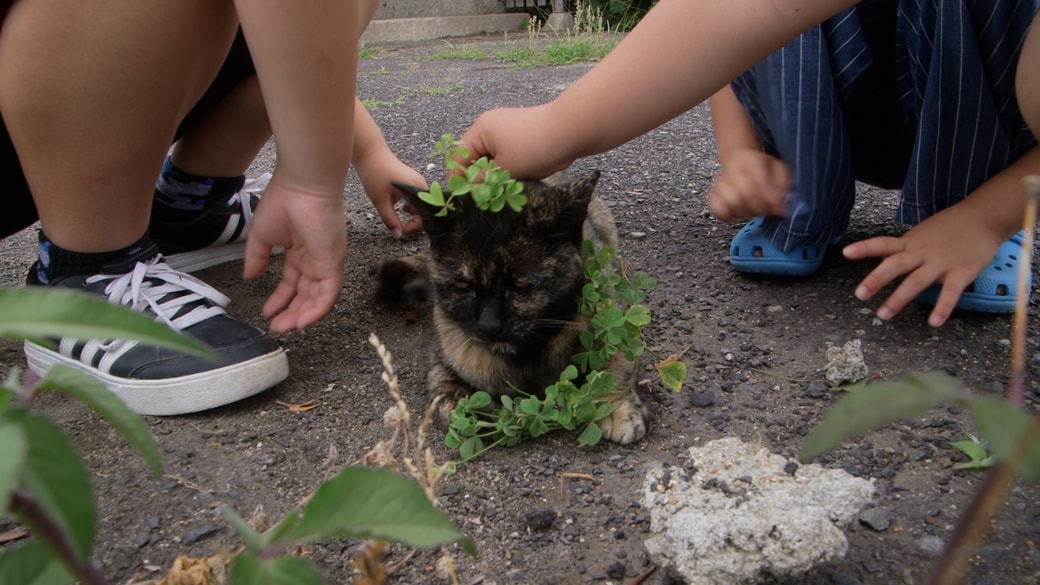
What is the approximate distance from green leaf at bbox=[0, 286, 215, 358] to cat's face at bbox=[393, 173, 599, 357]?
1.32 metres

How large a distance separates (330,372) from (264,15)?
0.95 metres

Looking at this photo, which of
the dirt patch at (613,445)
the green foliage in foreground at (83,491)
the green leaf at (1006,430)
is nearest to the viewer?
the green leaf at (1006,430)

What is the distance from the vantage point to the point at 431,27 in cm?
1080

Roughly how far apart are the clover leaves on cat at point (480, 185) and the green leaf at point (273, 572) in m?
1.14

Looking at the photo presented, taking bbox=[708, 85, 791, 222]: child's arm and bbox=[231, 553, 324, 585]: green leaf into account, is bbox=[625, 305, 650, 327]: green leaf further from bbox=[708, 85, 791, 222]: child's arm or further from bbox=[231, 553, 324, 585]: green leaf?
bbox=[231, 553, 324, 585]: green leaf

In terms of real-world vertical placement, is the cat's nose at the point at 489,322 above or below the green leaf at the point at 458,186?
below

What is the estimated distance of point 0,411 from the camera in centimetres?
53

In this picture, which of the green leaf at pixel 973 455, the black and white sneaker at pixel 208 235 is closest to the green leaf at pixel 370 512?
the green leaf at pixel 973 455

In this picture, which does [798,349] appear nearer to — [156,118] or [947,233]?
[947,233]

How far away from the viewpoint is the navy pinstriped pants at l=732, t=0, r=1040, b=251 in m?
2.01

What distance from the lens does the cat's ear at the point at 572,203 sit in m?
1.87

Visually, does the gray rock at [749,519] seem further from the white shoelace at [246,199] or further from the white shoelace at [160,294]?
the white shoelace at [246,199]

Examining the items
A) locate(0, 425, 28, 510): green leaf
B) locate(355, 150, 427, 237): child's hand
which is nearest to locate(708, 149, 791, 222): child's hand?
locate(355, 150, 427, 237): child's hand

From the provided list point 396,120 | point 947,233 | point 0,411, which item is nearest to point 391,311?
point 947,233
